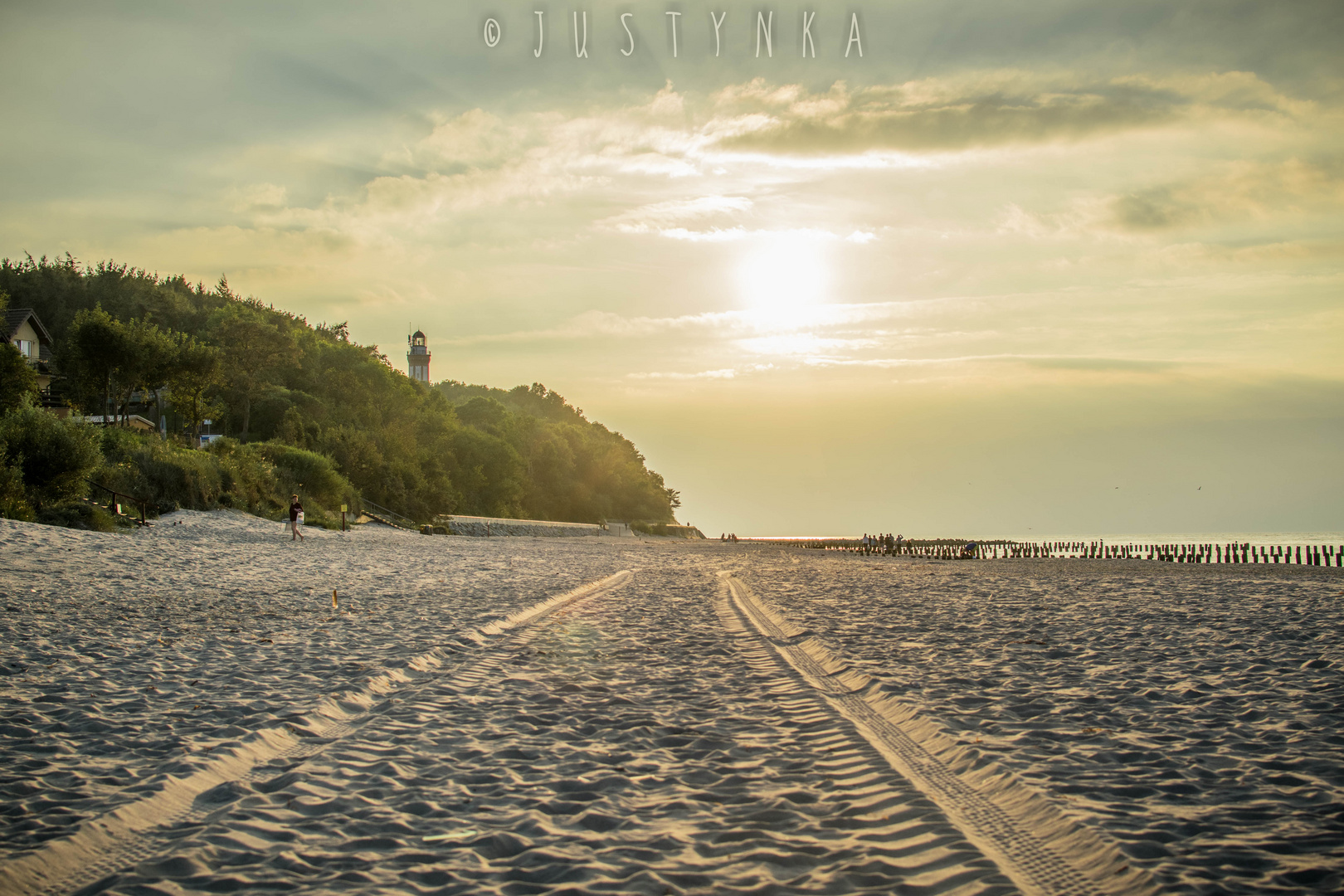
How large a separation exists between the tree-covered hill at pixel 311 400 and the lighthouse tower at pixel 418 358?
104 ft

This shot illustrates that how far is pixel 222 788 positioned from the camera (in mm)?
5586

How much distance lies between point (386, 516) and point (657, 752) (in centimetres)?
5821

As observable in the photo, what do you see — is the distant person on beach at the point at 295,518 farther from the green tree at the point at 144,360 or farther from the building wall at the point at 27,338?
the building wall at the point at 27,338

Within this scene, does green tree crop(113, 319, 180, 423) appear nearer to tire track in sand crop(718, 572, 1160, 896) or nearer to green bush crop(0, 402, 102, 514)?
green bush crop(0, 402, 102, 514)

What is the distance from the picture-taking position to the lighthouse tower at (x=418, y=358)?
153 meters

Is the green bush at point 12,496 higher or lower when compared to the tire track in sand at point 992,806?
higher

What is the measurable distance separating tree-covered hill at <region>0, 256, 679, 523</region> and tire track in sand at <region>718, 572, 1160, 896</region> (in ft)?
165

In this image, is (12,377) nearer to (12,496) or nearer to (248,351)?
(12,496)

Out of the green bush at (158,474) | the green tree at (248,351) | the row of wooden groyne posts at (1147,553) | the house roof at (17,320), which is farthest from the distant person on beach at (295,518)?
the row of wooden groyne posts at (1147,553)

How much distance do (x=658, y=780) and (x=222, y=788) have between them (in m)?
3.04

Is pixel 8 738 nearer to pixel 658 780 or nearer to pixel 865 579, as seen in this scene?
pixel 658 780

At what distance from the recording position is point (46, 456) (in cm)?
2644

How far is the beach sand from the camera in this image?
4.35 meters

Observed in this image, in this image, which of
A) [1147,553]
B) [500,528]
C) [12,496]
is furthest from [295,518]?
[1147,553]
